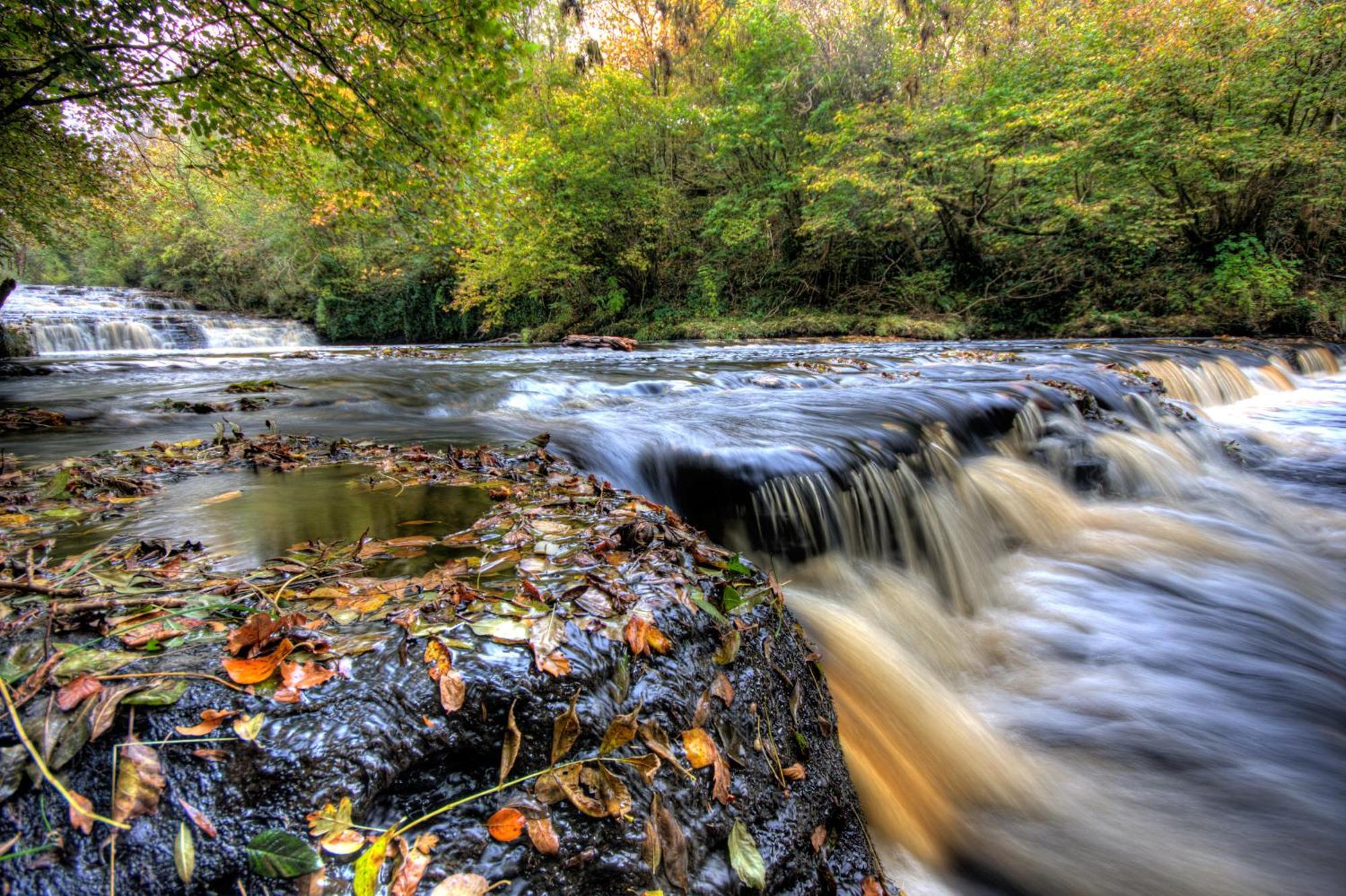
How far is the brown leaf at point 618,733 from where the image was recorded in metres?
1.18

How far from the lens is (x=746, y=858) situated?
3.94ft

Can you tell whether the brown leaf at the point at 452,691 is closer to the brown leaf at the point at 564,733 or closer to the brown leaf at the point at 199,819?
the brown leaf at the point at 564,733

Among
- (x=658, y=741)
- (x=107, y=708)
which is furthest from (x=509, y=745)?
(x=107, y=708)

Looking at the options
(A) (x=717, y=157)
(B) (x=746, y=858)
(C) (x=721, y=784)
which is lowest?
(B) (x=746, y=858)

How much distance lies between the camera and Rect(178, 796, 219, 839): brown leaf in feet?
2.85

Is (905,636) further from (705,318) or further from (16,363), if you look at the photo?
(705,318)

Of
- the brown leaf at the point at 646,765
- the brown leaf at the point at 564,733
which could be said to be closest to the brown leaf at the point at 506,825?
the brown leaf at the point at 564,733

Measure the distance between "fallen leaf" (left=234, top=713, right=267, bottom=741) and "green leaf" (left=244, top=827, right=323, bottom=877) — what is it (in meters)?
0.16

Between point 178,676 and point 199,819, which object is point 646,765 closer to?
point 199,819

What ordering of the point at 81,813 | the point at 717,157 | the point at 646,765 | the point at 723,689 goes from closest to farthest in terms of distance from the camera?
the point at 81,813 < the point at 646,765 < the point at 723,689 < the point at 717,157

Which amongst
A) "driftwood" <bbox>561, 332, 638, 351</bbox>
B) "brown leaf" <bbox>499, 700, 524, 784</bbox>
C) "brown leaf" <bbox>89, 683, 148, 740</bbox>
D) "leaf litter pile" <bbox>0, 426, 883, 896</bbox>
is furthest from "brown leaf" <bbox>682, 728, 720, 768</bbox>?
"driftwood" <bbox>561, 332, 638, 351</bbox>

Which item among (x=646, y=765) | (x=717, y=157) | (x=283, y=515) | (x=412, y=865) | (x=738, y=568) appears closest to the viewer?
(x=412, y=865)

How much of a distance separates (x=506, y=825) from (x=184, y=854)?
464 millimetres

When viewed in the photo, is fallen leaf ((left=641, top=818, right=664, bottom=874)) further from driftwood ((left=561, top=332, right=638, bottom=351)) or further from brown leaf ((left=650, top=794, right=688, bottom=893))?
driftwood ((left=561, top=332, right=638, bottom=351))
